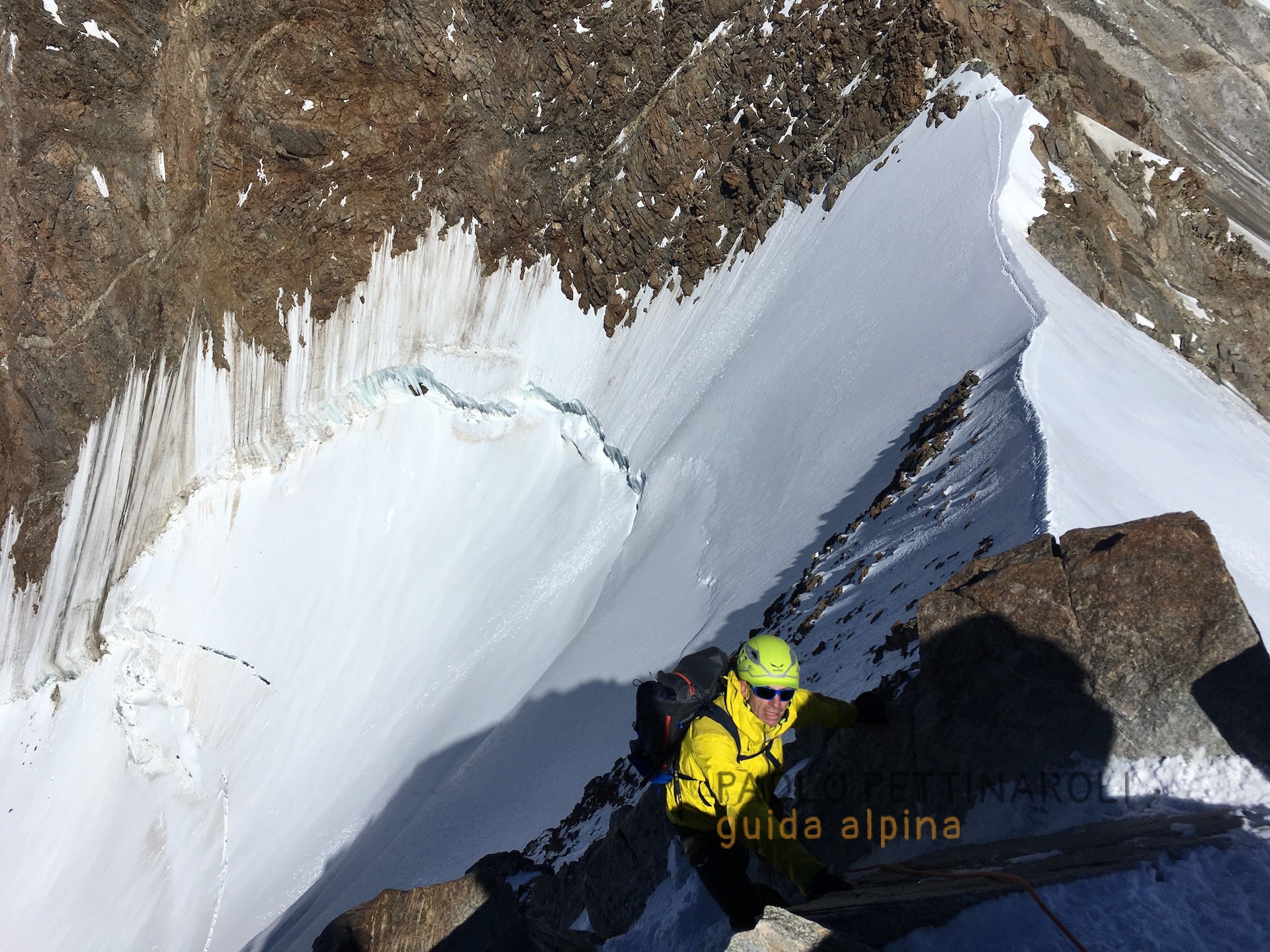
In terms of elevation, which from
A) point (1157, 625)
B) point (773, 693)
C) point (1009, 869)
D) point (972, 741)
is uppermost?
point (773, 693)

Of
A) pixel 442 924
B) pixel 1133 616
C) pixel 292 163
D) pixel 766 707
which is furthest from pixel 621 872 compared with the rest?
pixel 292 163

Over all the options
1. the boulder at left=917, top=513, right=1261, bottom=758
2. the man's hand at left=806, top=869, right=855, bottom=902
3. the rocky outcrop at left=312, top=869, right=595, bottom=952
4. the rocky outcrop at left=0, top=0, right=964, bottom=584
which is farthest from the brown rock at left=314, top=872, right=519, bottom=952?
the rocky outcrop at left=0, top=0, right=964, bottom=584

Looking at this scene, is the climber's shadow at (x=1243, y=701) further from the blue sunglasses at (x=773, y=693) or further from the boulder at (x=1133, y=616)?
the blue sunglasses at (x=773, y=693)

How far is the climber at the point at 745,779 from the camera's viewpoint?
481 cm

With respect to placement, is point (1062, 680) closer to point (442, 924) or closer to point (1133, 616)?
point (1133, 616)

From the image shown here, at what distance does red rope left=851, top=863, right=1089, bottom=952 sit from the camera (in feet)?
13.3

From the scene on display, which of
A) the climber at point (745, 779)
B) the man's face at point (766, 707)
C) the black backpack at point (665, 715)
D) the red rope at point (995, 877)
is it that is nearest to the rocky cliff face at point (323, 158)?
the black backpack at point (665, 715)

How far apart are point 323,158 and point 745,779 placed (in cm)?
2471

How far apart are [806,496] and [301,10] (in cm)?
2003

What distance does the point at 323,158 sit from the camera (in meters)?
25.6

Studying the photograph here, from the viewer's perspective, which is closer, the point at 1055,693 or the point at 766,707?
the point at 766,707

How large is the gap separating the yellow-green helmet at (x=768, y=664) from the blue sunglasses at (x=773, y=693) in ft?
0.05

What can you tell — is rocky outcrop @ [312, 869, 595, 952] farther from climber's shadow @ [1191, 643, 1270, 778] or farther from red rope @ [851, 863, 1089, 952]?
climber's shadow @ [1191, 643, 1270, 778]

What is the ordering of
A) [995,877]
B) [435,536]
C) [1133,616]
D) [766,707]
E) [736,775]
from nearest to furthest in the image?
1. [995,877]
2. [766,707]
3. [736,775]
4. [1133,616]
5. [435,536]
